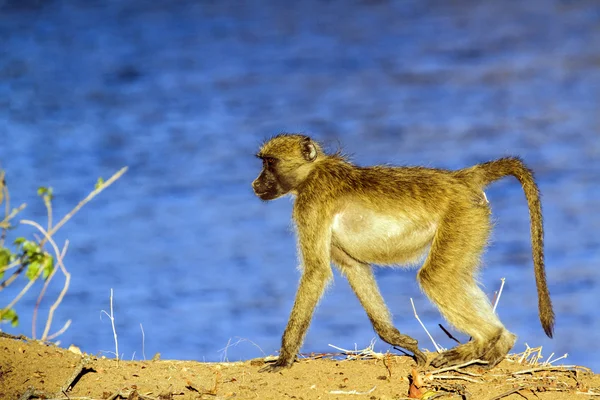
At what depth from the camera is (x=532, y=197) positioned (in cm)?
608

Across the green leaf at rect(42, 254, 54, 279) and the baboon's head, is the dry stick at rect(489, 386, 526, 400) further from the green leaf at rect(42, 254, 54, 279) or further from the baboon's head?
the green leaf at rect(42, 254, 54, 279)

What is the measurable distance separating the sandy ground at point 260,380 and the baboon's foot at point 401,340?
87 millimetres

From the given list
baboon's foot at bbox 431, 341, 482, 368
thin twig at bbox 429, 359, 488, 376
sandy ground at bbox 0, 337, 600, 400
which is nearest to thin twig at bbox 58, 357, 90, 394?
sandy ground at bbox 0, 337, 600, 400

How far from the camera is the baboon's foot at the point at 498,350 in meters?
5.63

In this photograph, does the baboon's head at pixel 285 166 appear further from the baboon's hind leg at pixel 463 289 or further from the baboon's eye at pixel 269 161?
the baboon's hind leg at pixel 463 289

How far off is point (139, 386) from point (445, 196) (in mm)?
2904

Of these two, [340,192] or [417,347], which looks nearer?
[417,347]

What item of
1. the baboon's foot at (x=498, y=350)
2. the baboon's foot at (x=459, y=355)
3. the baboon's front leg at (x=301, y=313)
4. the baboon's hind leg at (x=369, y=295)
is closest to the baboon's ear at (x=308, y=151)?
the baboon's hind leg at (x=369, y=295)

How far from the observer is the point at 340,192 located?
20.6 ft

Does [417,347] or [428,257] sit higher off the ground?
[428,257]

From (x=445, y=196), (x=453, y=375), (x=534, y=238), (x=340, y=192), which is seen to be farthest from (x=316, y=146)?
(x=453, y=375)

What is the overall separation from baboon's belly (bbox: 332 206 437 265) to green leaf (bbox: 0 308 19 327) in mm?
3037

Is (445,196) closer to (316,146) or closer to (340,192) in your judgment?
(340,192)

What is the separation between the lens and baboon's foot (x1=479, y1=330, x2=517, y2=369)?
563 cm
